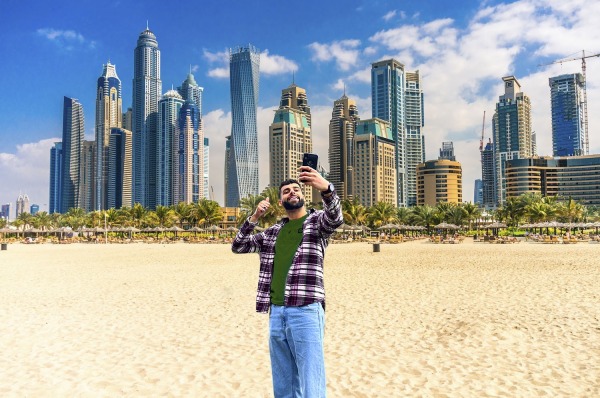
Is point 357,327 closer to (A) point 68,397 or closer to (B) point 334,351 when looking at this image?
(B) point 334,351

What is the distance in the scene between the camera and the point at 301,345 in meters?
3.20

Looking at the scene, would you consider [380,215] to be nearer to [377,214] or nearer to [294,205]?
[377,214]

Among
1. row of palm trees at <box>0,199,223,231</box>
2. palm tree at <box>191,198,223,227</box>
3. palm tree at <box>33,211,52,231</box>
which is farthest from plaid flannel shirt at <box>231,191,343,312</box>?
palm tree at <box>33,211,52,231</box>

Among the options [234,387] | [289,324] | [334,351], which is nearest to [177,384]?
[234,387]

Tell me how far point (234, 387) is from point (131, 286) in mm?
11262

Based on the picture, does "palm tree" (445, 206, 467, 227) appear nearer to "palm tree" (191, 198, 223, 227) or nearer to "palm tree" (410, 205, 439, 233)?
"palm tree" (410, 205, 439, 233)

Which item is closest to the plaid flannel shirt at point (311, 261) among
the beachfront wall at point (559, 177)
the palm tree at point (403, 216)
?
the palm tree at point (403, 216)

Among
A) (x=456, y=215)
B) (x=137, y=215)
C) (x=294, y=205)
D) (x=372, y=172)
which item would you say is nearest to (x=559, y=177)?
(x=372, y=172)

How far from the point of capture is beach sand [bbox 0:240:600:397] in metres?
5.97

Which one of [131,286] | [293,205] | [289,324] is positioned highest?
[293,205]

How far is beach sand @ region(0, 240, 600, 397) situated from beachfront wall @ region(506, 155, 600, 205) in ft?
511

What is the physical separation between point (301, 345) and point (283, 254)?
634mm

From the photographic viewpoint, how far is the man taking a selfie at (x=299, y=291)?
Result: 3.19 m

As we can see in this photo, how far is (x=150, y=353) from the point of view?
7.55 meters
